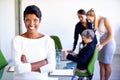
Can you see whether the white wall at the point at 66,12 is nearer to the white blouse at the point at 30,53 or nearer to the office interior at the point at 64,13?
the office interior at the point at 64,13

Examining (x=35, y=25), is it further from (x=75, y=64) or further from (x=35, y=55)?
(x=75, y=64)

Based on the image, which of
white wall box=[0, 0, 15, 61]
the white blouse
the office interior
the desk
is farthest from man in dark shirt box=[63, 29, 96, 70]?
the office interior

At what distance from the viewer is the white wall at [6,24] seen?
16.5ft

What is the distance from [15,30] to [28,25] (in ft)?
14.2

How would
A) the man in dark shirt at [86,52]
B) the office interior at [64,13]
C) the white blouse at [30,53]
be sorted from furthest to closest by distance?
the office interior at [64,13] → the man in dark shirt at [86,52] → the white blouse at [30,53]

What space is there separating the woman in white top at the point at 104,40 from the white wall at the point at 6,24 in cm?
230

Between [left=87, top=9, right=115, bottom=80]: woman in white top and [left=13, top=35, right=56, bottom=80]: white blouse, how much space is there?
191 cm

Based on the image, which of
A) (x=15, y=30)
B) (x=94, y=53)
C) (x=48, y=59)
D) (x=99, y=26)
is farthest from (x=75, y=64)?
(x=15, y=30)

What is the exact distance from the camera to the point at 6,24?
522 centimetres

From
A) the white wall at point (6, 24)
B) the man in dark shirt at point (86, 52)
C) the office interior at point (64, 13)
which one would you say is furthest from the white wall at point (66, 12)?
the man in dark shirt at point (86, 52)

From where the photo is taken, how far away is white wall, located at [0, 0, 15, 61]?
5.04 meters

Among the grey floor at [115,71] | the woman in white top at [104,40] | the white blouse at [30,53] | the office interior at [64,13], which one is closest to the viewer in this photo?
the white blouse at [30,53]

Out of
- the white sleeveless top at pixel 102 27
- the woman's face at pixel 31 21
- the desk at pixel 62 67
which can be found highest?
the woman's face at pixel 31 21

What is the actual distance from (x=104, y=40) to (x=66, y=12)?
8.65ft
